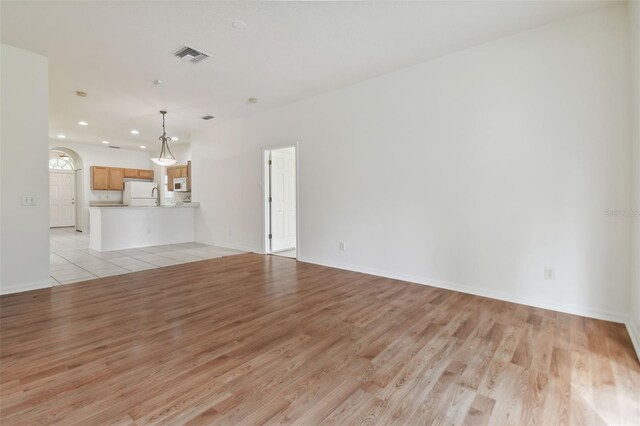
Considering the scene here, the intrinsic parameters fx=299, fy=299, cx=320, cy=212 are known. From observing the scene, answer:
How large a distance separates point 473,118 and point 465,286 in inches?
76.1

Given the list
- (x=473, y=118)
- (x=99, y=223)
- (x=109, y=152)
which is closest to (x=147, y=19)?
(x=473, y=118)

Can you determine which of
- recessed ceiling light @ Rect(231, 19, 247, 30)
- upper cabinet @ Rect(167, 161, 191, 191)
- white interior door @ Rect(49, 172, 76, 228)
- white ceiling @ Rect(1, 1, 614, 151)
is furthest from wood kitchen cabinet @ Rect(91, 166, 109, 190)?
recessed ceiling light @ Rect(231, 19, 247, 30)

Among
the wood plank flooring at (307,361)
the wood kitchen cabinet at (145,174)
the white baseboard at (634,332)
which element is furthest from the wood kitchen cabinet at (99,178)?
the white baseboard at (634,332)

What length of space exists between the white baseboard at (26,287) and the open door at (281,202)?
3.27 metres

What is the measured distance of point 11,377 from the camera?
1.82 m

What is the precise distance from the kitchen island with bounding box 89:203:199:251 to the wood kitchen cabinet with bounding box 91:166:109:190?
12.1 feet

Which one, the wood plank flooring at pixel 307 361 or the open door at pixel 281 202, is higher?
the open door at pixel 281 202

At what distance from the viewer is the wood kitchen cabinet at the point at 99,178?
932 centimetres

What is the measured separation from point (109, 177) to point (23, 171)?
22.9 ft

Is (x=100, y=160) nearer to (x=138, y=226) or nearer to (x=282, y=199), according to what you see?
(x=138, y=226)

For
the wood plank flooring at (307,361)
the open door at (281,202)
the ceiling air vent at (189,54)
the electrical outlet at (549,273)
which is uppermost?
the ceiling air vent at (189,54)

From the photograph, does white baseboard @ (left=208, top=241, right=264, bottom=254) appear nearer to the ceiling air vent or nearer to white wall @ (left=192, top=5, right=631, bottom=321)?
white wall @ (left=192, top=5, right=631, bottom=321)

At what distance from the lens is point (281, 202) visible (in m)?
6.12

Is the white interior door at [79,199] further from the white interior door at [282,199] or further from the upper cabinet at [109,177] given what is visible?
the white interior door at [282,199]
